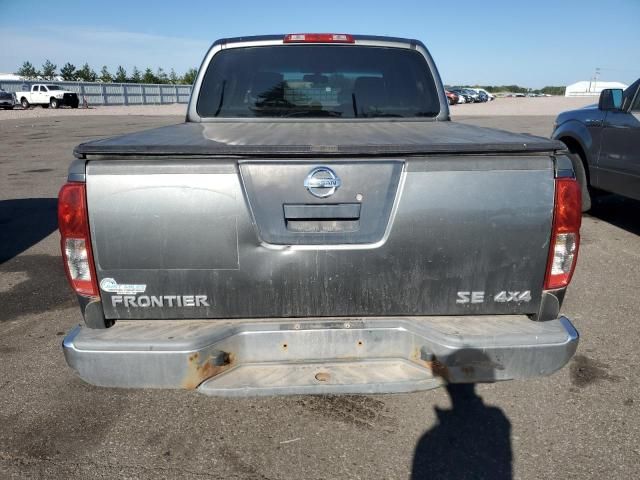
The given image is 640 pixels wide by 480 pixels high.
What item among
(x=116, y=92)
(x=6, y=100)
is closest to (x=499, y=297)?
(x=6, y=100)

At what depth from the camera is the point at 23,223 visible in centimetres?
725

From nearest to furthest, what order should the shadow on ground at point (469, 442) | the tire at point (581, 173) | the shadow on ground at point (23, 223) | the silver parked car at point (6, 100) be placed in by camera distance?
the shadow on ground at point (469, 442) < the shadow on ground at point (23, 223) < the tire at point (581, 173) < the silver parked car at point (6, 100)

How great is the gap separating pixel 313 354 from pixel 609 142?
217 inches

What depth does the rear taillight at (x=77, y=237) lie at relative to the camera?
6.91ft

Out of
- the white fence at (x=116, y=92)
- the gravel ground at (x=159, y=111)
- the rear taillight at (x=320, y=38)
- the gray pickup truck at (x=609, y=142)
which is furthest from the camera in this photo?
the white fence at (x=116, y=92)

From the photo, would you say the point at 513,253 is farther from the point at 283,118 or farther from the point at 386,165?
the point at 283,118

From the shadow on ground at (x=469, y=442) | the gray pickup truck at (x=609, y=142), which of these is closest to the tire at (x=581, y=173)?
the gray pickup truck at (x=609, y=142)

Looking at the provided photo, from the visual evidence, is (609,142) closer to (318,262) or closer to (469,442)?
(469,442)

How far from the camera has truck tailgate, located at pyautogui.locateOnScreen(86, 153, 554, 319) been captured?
2.11 metres

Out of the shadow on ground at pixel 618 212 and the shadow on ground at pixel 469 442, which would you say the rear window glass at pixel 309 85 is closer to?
the shadow on ground at pixel 469 442

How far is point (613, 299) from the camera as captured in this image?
4.42 m

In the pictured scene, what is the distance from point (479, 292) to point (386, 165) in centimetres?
71

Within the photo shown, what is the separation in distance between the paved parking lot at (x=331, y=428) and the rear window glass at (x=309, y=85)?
212 centimetres

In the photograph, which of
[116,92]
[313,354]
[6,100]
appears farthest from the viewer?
[116,92]
